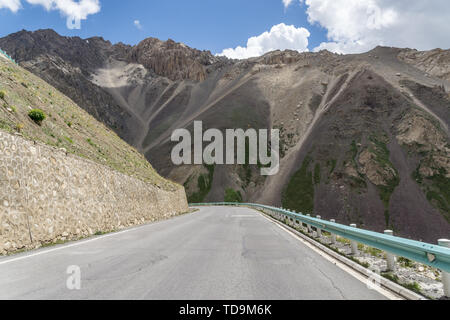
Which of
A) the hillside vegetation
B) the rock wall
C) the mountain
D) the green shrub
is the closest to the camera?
the rock wall

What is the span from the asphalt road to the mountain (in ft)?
174

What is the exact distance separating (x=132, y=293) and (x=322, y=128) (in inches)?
3323

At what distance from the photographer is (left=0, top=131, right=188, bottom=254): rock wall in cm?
891

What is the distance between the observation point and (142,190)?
21281mm

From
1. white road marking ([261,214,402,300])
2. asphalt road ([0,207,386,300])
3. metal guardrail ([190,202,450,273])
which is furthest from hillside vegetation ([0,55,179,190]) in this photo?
metal guardrail ([190,202,450,273])

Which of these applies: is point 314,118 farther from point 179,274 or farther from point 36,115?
point 179,274

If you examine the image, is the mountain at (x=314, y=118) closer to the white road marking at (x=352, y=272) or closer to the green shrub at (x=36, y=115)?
the white road marking at (x=352, y=272)

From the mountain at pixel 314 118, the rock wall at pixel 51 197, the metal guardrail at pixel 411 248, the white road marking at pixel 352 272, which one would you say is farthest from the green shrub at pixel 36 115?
the mountain at pixel 314 118

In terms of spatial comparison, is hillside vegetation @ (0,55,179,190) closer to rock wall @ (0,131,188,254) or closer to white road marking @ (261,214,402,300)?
rock wall @ (0,131,188,254)

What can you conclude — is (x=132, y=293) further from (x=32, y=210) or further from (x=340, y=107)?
(x=340, y=107)

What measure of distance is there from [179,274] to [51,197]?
7104 mm

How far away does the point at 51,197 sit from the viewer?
10883 millimetres

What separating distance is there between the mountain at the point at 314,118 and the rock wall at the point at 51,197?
49936mm
